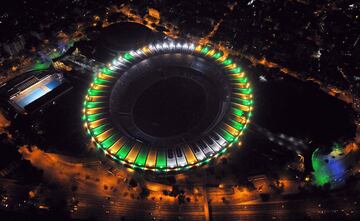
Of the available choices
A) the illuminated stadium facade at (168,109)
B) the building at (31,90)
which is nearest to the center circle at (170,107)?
the illuminated stadium facade at (168,109)

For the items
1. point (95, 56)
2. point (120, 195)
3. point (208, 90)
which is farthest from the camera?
point (95, 56)

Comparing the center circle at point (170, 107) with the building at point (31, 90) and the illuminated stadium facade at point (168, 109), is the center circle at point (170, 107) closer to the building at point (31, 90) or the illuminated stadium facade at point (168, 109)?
the illuminated stadium facade at point (168, 109)

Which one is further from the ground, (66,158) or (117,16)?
(117,16)

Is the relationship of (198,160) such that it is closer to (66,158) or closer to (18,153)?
(66,158)

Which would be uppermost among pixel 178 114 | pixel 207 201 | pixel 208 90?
pixel 208 90

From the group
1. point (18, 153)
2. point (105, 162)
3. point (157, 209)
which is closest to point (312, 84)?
point (157, 209)

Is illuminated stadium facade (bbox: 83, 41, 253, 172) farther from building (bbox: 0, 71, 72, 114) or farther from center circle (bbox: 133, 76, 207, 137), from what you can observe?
building (bbox: 0, 71, 72, 114)

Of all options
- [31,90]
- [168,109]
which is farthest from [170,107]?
[31,90]
